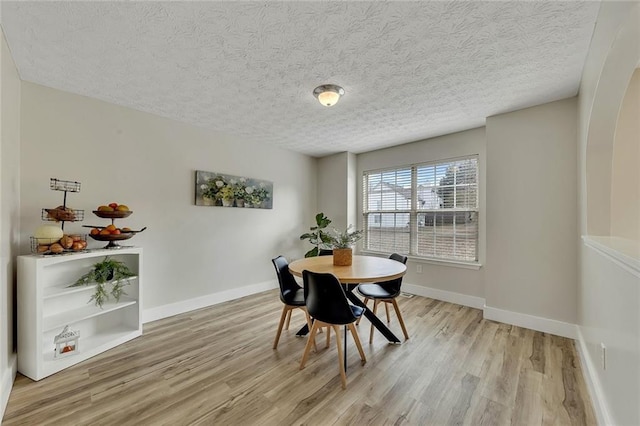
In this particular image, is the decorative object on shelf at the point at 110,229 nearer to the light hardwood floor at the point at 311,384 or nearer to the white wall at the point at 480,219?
the light hardwood floor at the point at 311,384

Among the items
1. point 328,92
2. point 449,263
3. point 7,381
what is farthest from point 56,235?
point 449,263

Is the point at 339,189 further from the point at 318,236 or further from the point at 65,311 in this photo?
the point at 65,311

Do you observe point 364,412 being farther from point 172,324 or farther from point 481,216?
point 481,216

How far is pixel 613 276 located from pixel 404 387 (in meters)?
1.42

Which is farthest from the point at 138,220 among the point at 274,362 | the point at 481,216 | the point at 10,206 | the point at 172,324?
the point at 481,216

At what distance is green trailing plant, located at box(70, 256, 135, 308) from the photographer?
8.06 ft

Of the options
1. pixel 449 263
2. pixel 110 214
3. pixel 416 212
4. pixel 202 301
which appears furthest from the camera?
pixel 416 212

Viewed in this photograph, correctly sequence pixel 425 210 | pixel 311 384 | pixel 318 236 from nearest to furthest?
pixel 311 384
pixel 425 210
pixel 318 236

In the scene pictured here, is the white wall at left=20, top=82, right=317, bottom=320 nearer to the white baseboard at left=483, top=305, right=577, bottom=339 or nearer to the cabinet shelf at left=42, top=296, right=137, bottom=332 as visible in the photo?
the cabinet shelf at left=42, top=296, right=137, bottom=332

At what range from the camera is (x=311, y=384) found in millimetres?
1957

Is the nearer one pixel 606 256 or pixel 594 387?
pixel 606 256

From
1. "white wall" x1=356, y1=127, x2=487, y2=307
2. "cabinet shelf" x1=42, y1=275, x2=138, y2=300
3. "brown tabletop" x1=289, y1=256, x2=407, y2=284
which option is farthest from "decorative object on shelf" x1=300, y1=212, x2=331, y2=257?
"cabinet shelf" x1=42, y1=275, x2=138, y2=300

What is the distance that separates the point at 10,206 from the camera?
2037mm

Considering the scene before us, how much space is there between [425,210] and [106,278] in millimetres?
4097
